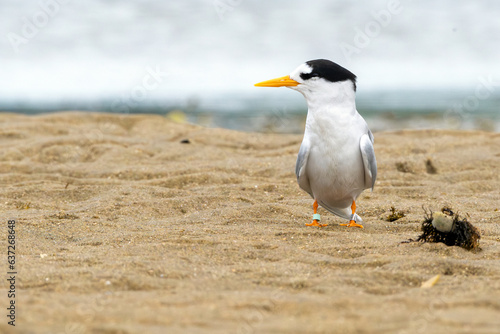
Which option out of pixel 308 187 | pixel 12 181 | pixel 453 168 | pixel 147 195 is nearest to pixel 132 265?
pixel 308 187

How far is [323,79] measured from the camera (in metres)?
4.22

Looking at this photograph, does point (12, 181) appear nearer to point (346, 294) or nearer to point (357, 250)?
point (357, 250)

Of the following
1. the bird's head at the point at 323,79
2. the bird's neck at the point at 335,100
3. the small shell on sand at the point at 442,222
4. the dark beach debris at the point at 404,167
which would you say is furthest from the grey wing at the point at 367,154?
the dark beach debris at the point at 404,167

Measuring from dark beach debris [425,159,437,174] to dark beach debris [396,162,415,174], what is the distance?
0.68ft

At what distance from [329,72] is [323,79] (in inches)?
2.6

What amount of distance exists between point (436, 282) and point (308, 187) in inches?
72.3

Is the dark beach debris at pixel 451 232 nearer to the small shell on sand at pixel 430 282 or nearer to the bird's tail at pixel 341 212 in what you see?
the small shell on sand at pixel 430 282

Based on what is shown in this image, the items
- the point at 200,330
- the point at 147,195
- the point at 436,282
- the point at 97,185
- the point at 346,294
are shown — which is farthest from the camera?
the point at 97,185

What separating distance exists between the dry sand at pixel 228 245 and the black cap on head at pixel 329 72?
111 cm

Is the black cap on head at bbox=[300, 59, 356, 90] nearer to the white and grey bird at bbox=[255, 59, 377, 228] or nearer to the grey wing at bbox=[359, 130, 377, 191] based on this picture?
the white and grey bird at bbox=[255, 59, 377, 228]

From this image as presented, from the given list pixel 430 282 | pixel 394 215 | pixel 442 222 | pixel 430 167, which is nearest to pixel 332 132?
pixel 394 215

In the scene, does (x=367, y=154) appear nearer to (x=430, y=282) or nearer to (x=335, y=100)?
(x=335, y=100)

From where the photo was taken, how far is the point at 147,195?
5.42m

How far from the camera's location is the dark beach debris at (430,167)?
269 inches
